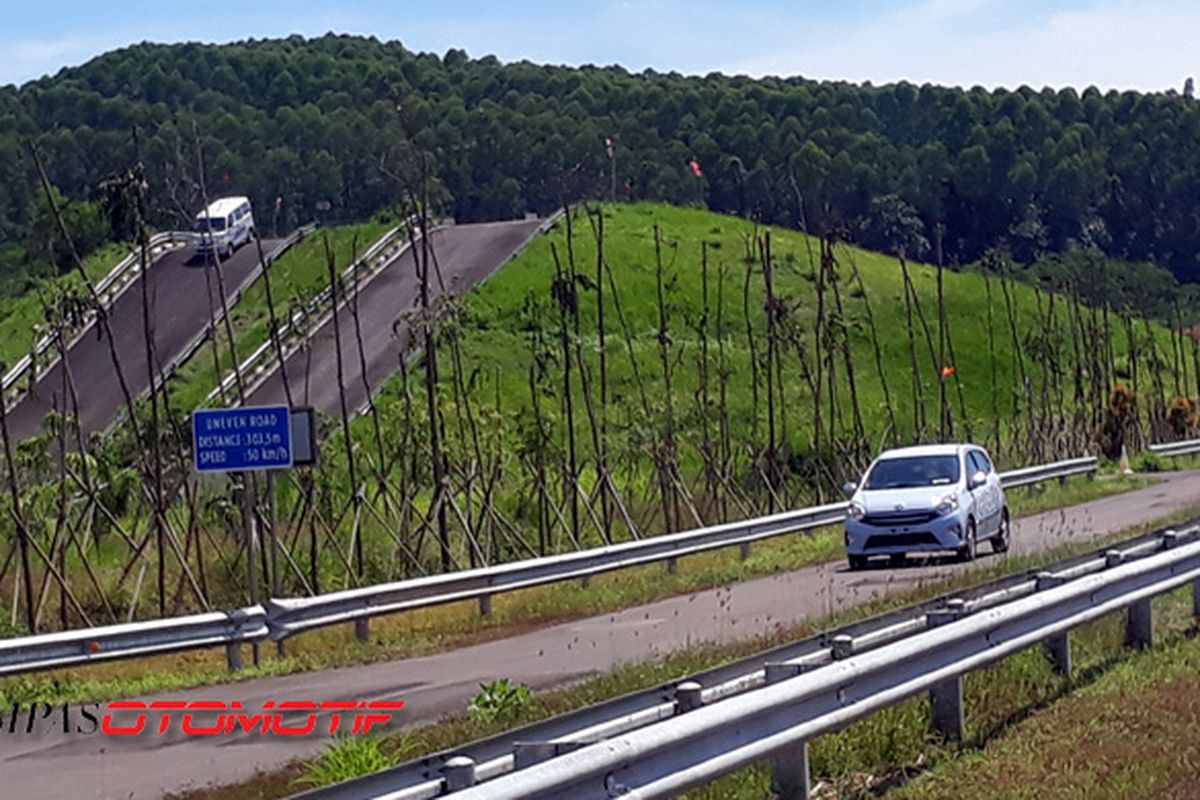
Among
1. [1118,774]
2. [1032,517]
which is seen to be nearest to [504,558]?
[1032,517]

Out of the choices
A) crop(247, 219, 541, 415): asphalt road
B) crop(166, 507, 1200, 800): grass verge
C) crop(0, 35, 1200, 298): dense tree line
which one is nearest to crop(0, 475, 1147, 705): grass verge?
crop(166, 507, 1200, 800): grass verge

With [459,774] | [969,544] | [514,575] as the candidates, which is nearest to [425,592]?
[514,575]

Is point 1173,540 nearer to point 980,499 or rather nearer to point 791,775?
point 791,775

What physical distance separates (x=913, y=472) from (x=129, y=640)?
1279cm

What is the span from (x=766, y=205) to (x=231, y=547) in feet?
359

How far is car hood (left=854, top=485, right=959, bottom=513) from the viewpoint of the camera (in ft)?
86.7

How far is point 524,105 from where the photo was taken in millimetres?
157250

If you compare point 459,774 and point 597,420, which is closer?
point 459,774

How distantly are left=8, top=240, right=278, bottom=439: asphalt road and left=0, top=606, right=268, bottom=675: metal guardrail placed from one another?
3713 cm

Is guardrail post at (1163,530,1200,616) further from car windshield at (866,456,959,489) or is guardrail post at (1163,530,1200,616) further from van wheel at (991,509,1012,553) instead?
van wheel at (991,509,1012,553)

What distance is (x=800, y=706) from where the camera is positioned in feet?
30.7

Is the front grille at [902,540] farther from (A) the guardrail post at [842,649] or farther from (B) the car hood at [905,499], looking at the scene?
(A) the guardrail post at [842,649]

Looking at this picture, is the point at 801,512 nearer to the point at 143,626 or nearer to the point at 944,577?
the point at 944,577

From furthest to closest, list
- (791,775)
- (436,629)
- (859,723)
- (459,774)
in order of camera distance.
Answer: (436,629)
(859,723)
(791,775)
(459,774)
